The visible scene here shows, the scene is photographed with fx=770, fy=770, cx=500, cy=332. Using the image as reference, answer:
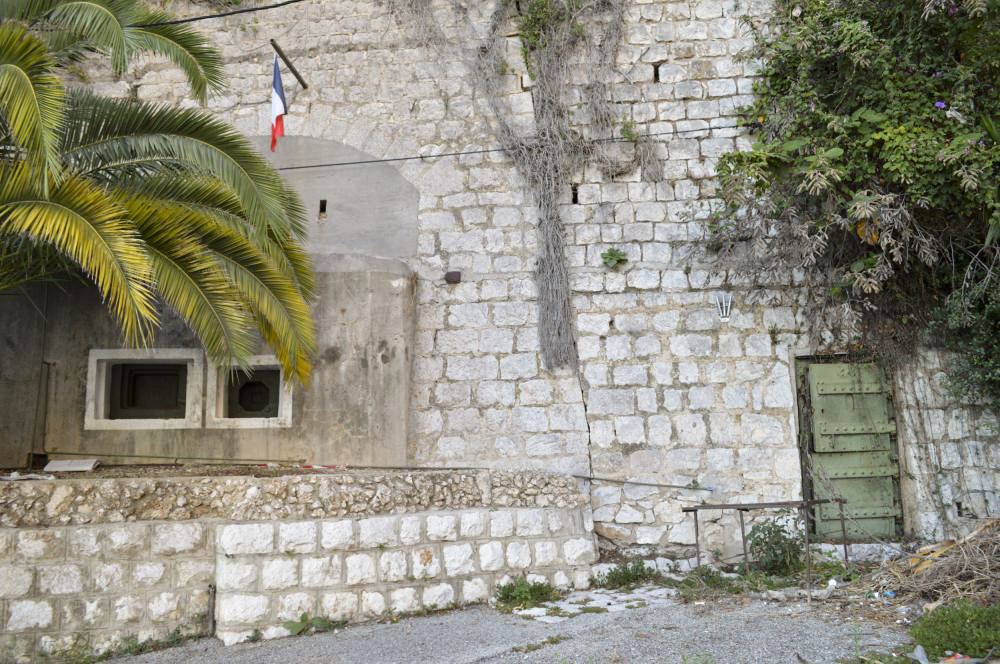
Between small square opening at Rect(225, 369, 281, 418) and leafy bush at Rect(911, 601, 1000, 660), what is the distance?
5.43 m

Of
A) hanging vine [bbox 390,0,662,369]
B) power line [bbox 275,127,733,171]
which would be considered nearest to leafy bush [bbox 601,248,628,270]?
hanging vine [bbox 390,0,662,369]

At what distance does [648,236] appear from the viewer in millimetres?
7281

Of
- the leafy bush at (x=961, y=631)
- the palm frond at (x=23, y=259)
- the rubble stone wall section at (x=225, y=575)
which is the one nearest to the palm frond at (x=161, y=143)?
the palm frond at (x=23, y=259)

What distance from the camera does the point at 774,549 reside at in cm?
625

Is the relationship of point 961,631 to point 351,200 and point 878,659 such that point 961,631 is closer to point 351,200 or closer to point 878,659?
point 878,659

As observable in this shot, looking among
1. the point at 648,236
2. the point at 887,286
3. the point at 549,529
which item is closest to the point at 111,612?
the point at 549,529

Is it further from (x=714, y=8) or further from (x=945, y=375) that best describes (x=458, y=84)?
(x=945, y=375)

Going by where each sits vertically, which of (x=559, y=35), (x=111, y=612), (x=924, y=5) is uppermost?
(x=559, y=35)

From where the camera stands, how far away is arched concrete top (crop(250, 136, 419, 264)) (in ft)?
24.7

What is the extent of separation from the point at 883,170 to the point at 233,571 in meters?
5.89

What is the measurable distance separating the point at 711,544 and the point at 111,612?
474 cm

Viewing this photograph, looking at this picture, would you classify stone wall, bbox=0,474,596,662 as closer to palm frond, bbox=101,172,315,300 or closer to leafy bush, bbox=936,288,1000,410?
palm frond, bbox=101,172,315,300

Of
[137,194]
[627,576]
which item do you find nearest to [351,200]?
[137,194]

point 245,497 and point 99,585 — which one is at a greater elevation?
point 245,497
